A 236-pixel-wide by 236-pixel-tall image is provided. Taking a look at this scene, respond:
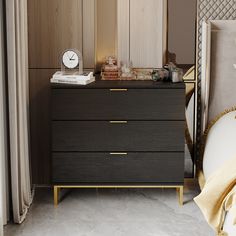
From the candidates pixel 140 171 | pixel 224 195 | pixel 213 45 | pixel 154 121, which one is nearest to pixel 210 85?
pixel 213 45

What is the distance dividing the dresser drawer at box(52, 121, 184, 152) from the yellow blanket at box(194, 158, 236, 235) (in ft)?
3.03

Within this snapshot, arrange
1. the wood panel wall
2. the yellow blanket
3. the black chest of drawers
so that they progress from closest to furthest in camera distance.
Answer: the yellow blanket → the black chest of drawers → the wood panel wall

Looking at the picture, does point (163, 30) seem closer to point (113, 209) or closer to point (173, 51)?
point (173, 51)

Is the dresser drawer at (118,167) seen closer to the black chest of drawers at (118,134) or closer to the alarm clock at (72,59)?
the black chest of drawers at (118,134)

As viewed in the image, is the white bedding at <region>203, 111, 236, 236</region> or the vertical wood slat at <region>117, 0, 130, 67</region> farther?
the vertical wood slat at <region>117, 0, 130, 67</region>

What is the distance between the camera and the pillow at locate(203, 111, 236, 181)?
337cm

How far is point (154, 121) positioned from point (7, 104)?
95 cm

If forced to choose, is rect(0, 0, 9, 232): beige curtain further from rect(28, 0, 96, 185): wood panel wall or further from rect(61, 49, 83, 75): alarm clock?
rect(28, 0, 96, 185): wood panel wall

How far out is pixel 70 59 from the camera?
12.8ft

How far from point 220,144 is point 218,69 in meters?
0.66

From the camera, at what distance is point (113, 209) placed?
381cm

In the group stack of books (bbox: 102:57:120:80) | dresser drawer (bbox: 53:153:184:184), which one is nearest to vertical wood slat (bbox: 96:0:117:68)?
stack of books (bbox: 102:57:120:80)

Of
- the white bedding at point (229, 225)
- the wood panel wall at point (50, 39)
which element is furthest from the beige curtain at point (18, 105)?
the white bedding at point (229, 225)

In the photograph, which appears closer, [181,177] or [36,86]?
[181,177]
